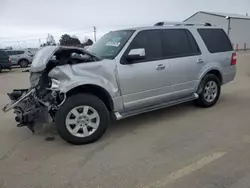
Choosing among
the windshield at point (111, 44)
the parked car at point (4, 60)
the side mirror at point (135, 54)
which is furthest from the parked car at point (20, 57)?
the side mirror at point (135, 54)

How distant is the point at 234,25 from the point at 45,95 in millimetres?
51917

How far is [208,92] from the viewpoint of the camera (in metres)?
6.11

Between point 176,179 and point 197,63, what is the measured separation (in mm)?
3179

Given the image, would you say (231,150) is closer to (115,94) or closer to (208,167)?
(208,167)

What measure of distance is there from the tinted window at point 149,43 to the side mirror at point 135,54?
0.85 feet

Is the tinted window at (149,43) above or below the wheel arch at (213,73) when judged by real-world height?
above

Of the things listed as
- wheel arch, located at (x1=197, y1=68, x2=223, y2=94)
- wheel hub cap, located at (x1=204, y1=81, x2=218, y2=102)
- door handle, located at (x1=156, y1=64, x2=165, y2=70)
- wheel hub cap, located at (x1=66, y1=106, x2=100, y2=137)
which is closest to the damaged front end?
wheel hub cap, located at (x1=66, y1=106, x2=100, y2=137)

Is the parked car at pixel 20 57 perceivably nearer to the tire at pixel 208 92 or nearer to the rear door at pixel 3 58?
the rear door at pixel 3 58

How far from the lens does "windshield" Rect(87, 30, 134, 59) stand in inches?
189

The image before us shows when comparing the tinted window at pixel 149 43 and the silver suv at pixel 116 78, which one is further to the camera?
→ the tinted window at pixel 149 43

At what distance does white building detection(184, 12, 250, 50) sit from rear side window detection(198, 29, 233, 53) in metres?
46.3

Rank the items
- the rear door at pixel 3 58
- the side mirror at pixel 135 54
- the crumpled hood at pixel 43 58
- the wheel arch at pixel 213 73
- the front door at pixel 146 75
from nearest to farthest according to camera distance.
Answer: the crumpled hood at pixel 43 58
the side mirror at pixel 135 54
the front door at pixel 146 75
the wheel arch at pixel 213 73
the rear door at pixel 3 58

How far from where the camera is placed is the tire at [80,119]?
4102 mm

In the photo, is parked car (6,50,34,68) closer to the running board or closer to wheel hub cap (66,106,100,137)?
the running board
